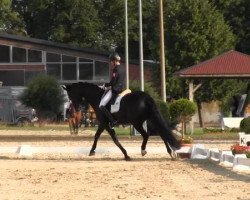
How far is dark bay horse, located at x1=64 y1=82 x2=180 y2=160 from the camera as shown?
19672 mm

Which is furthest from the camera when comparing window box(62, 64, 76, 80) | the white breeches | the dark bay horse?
window box(62, 64, 76, 80)

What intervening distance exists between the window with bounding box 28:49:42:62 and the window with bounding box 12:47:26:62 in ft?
1.58

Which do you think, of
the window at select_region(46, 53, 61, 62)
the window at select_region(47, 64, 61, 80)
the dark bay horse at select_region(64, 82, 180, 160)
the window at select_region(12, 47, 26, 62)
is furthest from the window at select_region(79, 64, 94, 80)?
the dark bay horse at select_region(64, 82, 180, 160)

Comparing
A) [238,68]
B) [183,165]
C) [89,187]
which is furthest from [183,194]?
[238,68]

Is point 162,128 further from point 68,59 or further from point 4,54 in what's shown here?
point 4,54

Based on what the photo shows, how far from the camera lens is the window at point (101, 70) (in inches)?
2640

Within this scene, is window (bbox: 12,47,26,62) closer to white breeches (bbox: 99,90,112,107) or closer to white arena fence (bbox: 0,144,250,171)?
white arena fence (bbox: 0,144,250,171)

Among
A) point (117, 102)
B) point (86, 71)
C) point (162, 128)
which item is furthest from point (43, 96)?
point (162, 128)

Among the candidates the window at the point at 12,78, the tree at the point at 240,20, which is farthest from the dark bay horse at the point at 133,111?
the tree at the point at 240,20

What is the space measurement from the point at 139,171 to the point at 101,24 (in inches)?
2730

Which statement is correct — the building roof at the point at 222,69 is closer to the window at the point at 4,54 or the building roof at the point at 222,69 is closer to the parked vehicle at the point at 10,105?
the parked vehicle at the point at 10,105

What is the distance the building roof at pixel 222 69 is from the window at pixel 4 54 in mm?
29614

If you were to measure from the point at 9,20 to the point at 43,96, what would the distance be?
103 feet

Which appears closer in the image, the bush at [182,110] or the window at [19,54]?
the bush at [182,110]
